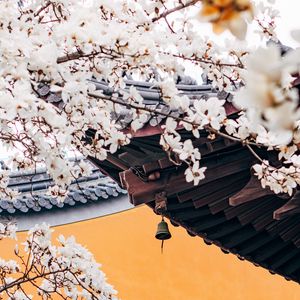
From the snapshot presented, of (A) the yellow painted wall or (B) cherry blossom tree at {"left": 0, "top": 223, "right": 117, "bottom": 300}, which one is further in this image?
(A) the yellow painted wall

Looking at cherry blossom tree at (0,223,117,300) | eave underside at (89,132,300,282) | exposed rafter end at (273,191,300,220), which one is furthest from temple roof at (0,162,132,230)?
exposed rafter end at (273,191,300,220)

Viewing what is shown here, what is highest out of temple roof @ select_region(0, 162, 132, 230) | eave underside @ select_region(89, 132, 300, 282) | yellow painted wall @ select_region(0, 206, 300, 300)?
temple roof @ select_region(0, 162, 132, 230)

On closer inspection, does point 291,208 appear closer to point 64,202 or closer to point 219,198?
point 219,198

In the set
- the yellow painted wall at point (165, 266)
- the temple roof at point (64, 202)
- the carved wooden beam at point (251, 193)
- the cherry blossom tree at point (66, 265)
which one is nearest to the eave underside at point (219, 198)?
the carved wooden beam at point (251, 193)

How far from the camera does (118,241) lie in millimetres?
9219

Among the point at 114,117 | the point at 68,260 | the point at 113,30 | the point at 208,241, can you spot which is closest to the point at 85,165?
the point at 114,117

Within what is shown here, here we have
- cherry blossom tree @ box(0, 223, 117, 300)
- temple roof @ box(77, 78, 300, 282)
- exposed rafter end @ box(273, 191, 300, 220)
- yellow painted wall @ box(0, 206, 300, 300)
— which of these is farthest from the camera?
yellow painted wall @ box(0, 206, 300, 300)

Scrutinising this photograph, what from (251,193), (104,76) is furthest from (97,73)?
(251,193)

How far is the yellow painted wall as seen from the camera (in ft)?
29.1

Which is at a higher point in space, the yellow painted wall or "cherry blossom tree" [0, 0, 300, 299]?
the yellow painted wall

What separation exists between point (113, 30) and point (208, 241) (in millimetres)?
2002

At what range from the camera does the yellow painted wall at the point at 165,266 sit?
8875 millimetres

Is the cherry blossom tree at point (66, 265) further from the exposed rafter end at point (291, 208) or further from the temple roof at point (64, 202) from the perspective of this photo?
the temple roof at point (64, 202)

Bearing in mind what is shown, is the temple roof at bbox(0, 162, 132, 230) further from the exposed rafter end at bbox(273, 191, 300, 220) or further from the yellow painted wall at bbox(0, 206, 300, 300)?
the exposed rafter end at bbox(273, 191, 300, 220)
